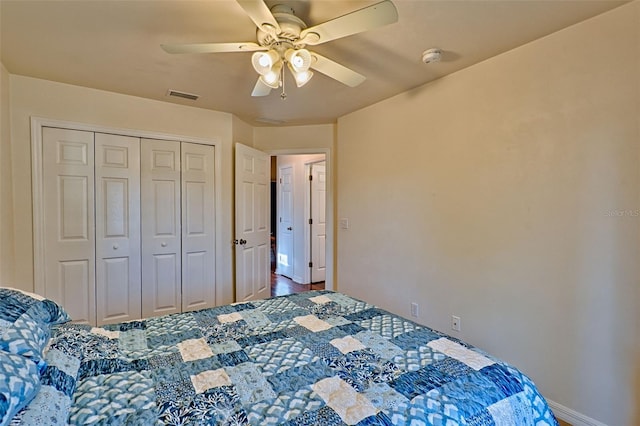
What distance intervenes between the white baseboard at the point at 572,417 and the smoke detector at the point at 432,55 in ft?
7.40

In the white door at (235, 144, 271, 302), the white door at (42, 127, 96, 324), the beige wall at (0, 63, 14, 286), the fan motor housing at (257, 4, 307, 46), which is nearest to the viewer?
the fan motor housing at (257, 4, 307, 46)

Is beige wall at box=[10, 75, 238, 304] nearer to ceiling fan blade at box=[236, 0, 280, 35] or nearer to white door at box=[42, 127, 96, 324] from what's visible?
white door at box=[42, 127, 96, 324]

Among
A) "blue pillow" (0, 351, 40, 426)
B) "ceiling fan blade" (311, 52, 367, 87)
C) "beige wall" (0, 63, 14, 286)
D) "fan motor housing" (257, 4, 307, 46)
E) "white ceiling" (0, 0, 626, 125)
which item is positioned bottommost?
"blue pillow" (0, 351, 40, 426)

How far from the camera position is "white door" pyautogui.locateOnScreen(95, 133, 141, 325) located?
2818 millimetres

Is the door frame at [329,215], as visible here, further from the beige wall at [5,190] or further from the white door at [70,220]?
the beige wall at [5,190]

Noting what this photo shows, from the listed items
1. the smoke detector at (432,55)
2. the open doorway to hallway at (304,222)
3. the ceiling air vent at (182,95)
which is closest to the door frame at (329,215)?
the open doorway to hallway at (304,222)

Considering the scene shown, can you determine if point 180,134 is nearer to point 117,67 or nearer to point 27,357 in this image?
point 117,67

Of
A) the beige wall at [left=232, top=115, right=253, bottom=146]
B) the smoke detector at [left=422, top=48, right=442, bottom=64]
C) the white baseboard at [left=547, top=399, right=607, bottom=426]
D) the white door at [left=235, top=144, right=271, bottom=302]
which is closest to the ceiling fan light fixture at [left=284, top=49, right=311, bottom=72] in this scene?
the smoke detector at [left=422, top=48, right=442, bottom=64]

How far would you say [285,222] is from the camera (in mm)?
5508

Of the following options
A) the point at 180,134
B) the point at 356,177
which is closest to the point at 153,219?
the point at 180,134

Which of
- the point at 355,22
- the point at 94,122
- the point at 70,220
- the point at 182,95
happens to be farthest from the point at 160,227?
the point at 355,22

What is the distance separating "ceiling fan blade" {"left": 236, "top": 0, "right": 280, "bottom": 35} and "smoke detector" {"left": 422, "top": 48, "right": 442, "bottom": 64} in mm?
1080

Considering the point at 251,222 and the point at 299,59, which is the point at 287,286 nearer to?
the point at 251,222

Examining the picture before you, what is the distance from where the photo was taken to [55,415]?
846mm
